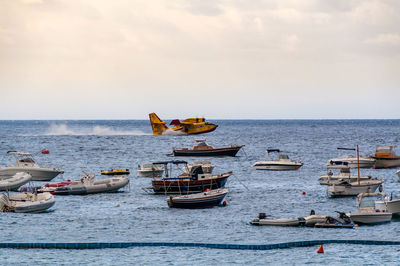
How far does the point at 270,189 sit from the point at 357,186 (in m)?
9.53

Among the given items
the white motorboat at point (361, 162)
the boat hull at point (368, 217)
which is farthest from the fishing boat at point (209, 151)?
the boat hull at point (368, 217)

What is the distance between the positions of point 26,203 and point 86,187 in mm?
11599

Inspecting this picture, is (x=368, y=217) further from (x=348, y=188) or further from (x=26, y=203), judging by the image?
(x=26, y=203)

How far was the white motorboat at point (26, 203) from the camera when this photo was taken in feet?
138

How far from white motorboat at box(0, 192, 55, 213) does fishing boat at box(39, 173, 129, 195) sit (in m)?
8.03

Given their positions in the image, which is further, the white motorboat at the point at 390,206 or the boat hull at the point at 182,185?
the boat hull at the point at 182,185

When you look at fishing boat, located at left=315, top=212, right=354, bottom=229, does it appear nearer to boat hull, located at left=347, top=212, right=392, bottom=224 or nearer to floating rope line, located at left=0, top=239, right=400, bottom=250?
boat hull, located at left=347, top=212, right=392, bottom=224

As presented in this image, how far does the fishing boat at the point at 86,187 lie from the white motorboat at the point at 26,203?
8.03 meters

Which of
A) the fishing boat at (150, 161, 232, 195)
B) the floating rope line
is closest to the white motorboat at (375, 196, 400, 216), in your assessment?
the floating rope line

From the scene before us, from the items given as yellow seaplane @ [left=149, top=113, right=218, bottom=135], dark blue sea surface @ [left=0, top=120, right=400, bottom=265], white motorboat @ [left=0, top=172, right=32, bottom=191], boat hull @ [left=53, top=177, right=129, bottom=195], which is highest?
yellow seaplane @ [left=149, top=113, right=218, bottom=135]

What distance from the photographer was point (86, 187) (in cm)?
5391

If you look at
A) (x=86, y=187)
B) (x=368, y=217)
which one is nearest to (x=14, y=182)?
(x=86, y=187)

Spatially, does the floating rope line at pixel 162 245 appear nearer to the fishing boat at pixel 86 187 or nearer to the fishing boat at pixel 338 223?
the fishing boat at pixel 338 223

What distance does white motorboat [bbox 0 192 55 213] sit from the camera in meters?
42.1
